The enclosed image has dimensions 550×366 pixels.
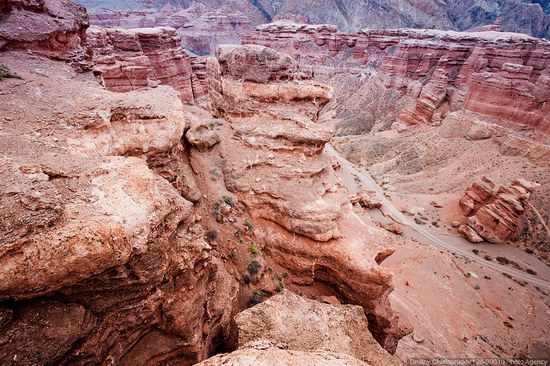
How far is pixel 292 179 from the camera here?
13.9 m

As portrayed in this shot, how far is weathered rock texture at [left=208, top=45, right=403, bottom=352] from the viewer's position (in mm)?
13039

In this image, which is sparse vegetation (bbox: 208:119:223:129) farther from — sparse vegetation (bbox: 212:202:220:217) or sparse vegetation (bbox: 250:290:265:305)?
sparse vegetation (bbox: 250:290:265:305)

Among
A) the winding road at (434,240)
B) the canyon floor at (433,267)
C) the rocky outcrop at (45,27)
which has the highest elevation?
the rocky outcrop at (45,27)

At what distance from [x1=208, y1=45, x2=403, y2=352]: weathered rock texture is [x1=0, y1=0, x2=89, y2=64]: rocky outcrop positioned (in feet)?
23.9

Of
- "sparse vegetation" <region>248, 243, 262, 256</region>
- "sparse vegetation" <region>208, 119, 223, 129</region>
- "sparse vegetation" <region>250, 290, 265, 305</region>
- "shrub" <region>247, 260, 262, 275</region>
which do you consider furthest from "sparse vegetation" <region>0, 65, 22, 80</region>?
"sparse vegetation" <region>250, 290, 265, 305</region>

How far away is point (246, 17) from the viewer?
122 m

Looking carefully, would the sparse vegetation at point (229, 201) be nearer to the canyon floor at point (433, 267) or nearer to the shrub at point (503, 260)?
the canyon floor at point (433, 267)

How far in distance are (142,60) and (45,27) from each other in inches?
1395

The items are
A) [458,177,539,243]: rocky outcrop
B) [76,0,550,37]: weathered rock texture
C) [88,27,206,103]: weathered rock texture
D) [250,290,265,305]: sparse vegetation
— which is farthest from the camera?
[76,0,550,37]: weathered rock texture

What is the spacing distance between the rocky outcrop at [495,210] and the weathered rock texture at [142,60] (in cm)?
4080

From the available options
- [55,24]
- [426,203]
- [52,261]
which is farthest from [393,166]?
[52,261]

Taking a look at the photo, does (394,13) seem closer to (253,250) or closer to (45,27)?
(45,27)

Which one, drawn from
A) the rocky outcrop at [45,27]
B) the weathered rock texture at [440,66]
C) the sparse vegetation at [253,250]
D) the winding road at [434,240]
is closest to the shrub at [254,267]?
the sparse vegetation at [253,250]

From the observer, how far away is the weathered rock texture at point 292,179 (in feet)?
42.8
